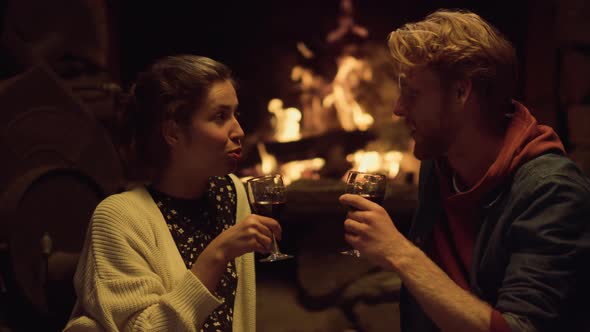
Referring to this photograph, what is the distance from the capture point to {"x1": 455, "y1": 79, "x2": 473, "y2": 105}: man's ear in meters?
1.55

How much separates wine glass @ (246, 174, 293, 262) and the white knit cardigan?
0.22 m

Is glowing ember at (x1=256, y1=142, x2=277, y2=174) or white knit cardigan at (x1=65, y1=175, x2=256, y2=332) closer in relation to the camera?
white knit cardigan at (x1=65, y1=175, x2=256, y2=332)

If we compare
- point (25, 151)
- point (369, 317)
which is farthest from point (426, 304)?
point (25, 151)

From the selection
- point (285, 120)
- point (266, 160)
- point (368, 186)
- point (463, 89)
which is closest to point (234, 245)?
point (368, 186)

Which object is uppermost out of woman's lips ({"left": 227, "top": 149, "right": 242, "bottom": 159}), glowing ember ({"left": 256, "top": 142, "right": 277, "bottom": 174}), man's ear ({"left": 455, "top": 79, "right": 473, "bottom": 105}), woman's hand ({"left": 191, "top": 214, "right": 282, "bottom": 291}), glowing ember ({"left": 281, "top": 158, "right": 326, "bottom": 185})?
man's ear ({"left": 455, "top": 79, "right": 473, "bottom": 105})

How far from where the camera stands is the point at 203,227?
1.74 meters

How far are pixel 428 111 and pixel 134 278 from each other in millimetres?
831

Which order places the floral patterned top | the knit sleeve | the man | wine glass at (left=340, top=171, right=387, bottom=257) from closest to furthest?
the man → the knit sleeve → wine glass at (left=340, top=171, right=387, bottom=257) → the floral patterned top

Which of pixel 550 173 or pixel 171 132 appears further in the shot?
pixel 171 132

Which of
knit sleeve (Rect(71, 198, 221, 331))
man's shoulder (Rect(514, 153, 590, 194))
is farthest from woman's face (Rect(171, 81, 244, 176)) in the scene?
man's shoulder (Rect(514, 153, 590, 194))

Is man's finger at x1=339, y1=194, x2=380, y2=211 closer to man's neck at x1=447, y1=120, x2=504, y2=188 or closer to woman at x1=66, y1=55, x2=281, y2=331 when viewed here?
woman at x1=66, y1=55, x2=281, y2=331

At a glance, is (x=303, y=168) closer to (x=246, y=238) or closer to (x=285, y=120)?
(x=285, y=120)

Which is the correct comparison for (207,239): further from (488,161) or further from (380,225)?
(488,161)

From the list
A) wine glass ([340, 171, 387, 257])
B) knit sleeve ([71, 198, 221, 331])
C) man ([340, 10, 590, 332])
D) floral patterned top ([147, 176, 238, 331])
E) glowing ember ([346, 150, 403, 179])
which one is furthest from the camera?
glowing ember ([346, 150, 403, 179])
